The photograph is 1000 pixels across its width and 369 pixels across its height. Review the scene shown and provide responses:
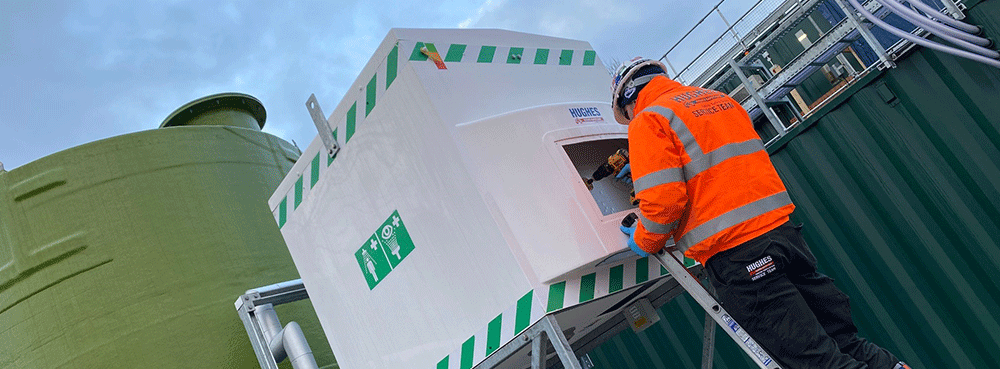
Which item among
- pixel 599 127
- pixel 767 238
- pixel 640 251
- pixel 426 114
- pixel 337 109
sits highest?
pixel 337 109

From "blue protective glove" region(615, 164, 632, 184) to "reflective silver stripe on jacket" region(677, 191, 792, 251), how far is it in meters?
0.47

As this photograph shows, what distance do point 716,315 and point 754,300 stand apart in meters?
0.18

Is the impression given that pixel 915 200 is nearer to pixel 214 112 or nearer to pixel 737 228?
pixel 737 228

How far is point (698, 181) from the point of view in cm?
266

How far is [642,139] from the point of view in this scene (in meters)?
2.66

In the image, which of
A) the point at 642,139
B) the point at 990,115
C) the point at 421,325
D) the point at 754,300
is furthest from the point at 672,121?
the point at 990,115

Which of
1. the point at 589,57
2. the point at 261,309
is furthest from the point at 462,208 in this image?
the point at 261,309

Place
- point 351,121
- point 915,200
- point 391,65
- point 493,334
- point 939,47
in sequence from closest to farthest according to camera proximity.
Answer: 1. point 493,334
2. point 391,65
3. point 351,121
4. point 939,47
5. point 915,200

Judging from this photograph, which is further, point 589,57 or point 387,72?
point 589,57

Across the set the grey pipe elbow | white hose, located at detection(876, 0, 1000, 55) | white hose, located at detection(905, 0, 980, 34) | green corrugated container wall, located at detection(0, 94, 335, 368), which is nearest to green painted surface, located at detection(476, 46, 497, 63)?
the grey pipe elbow

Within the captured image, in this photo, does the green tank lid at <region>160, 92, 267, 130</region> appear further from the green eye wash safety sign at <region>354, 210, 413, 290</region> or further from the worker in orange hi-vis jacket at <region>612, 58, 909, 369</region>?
the worker in orange hi-vis jacket at <region>612, 58, 909, 369</region>

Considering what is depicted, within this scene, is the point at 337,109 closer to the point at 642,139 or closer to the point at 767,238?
the point at 642,139

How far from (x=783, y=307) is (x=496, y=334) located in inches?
41.8

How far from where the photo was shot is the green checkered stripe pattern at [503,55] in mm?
3074
